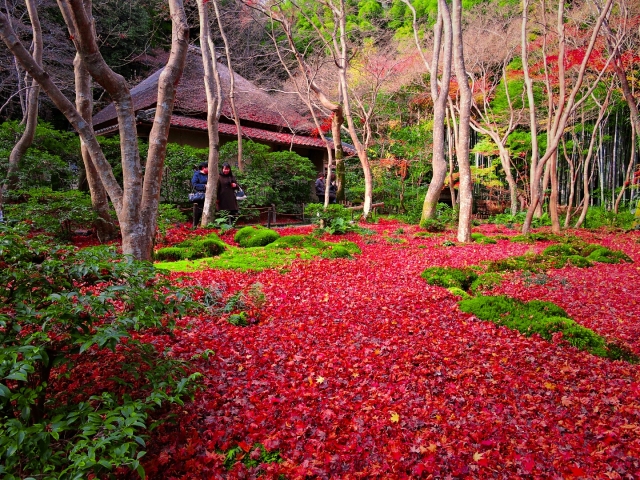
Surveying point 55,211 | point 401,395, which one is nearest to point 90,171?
point 55,211

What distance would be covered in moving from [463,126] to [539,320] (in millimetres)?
6422

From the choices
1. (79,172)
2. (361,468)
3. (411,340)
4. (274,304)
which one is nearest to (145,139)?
(79,172)

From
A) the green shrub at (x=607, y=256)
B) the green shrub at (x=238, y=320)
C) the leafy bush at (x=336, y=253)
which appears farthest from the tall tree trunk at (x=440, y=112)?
the green shrub at (x=238, y=320)

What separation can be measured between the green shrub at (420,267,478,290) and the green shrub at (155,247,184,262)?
4.21 m

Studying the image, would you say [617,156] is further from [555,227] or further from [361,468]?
[361,468]

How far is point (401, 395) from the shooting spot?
2.99 m

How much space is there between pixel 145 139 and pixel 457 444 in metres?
14.7

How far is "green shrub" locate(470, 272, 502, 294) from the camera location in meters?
5.69

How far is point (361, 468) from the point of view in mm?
2293

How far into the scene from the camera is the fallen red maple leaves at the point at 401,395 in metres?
2.32

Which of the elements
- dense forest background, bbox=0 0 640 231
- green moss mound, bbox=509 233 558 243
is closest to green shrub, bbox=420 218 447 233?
green moss mound, bbox=509 233 558 243

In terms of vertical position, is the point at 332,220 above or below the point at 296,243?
above

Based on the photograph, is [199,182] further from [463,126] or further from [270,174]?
[463,126]

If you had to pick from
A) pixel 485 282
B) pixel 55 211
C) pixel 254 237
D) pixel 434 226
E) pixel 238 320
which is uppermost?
pixel 55 211
